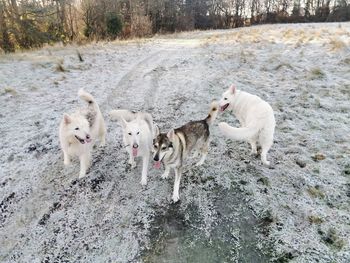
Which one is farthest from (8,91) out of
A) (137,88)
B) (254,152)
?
(254,152)

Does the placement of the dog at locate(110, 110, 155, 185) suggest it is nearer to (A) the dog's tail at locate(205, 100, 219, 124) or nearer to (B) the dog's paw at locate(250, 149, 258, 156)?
(A) the dog's tail at locate(205, 100, 219, 124)

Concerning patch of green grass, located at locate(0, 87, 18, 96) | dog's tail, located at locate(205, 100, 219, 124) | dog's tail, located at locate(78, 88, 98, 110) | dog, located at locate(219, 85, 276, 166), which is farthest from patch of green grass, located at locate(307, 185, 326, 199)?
patch of green grass, located at locate(0, 87, 18, 96)

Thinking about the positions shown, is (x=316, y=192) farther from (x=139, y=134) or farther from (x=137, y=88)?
(x=137, y=88)

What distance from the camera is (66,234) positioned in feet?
12.5

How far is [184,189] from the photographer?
460 centimetres

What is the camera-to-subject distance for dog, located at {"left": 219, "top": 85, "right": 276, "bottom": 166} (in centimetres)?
445

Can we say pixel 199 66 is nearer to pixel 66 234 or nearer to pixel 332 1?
pixel 66 234

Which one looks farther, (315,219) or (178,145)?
(178,145)

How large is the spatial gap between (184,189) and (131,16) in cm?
2578

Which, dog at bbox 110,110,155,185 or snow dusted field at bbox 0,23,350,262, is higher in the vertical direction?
dog at bbox 110,110,155,185

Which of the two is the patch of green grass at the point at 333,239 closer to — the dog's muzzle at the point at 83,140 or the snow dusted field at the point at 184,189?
the snow dusted field at the point at 184,189

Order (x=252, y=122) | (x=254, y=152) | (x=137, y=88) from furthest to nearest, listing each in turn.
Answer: (x=137, y=88) < (x=254, y=152) < (x=252, y=122)

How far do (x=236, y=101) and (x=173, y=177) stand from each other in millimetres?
1963

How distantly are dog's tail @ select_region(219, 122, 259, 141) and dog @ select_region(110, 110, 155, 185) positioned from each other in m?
1.09
